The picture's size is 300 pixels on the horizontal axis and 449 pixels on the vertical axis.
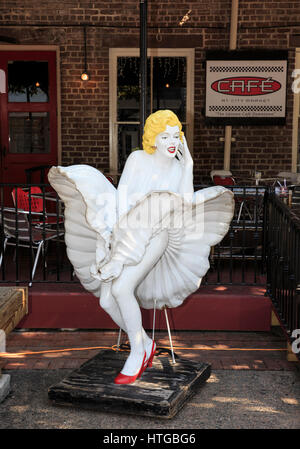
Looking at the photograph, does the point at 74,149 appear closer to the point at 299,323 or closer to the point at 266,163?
the point at 266,163

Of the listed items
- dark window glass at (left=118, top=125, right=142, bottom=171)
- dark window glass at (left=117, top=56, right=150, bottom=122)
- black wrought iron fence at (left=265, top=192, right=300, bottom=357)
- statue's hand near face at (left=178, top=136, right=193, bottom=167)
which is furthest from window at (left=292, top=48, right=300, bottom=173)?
statue's hand near face at (left=178, top=136, right=193, bottom=167)

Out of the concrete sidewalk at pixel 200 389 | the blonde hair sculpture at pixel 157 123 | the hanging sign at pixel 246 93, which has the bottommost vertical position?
the concrete sidewalk at pixel 200 389

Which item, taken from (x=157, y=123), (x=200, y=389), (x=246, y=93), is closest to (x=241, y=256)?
(x=200, y=389)

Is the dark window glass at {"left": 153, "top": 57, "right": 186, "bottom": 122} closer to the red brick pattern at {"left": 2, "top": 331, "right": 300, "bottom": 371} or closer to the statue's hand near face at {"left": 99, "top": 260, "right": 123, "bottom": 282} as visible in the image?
the red brick pattern at {"left": 2, "top": 331, "right": 300, "bottom": 371}

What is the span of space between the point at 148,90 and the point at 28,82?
5.87ft

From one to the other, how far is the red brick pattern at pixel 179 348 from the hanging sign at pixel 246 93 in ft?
15.2

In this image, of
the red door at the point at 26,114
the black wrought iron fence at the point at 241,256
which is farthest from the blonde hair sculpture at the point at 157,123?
the red door at the point at 26,114

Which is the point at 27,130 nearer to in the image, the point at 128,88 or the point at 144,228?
the point at 128,88

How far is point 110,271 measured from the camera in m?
3.64

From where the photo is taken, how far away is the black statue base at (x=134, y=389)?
11.6 ft

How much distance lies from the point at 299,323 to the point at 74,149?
5.72 meters

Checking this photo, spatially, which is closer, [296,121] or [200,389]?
[200,389]

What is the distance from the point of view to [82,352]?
Result: 4.73 meters

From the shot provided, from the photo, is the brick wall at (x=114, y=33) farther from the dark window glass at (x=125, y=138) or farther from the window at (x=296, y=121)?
the dark window glass at (x=125, y=138)
